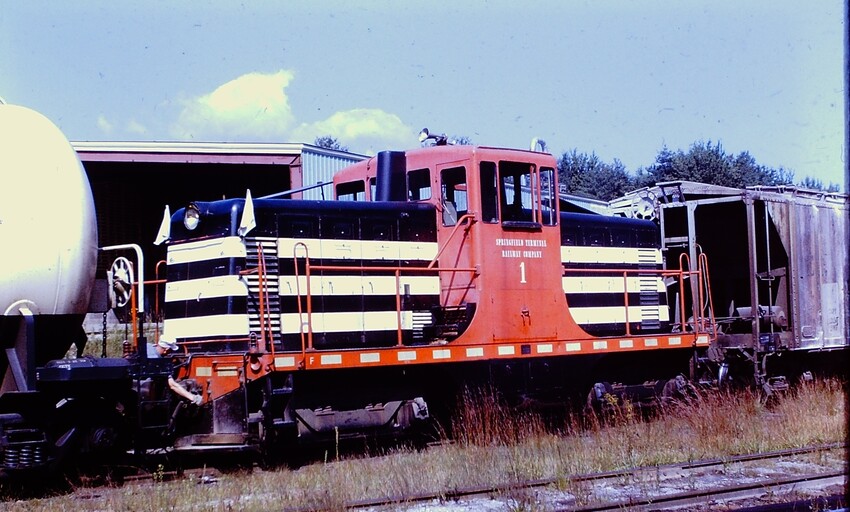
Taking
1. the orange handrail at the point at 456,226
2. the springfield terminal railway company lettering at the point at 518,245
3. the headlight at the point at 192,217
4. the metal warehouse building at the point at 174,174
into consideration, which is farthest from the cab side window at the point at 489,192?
the metal warehouse building at the point at 174,174

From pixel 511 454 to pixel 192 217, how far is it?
4.48 metres

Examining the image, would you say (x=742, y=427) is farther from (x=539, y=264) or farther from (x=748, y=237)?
(x=748, y=237)

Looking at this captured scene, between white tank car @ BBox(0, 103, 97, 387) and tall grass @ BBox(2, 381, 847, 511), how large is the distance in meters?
1.69

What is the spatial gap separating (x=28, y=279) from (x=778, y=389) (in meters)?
11.2

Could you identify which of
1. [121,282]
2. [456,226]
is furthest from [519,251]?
[121,282]

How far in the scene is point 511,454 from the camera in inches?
401

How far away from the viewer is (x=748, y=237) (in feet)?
48.7

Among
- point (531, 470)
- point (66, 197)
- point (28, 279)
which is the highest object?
point (66, 197)

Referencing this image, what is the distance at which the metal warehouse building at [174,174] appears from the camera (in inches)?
801

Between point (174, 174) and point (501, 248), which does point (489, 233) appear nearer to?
point (501, 248)

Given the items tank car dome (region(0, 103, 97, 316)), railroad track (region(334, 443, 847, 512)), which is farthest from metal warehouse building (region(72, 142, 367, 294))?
railroad track (region(334, 443, 847, 512))

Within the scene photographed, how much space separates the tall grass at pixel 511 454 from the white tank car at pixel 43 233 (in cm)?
169

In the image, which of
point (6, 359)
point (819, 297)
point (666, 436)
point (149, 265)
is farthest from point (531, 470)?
point (149, 265)

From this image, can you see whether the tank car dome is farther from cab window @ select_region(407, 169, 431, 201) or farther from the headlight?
cab window @ select_region(407, 169, 431, 201)
